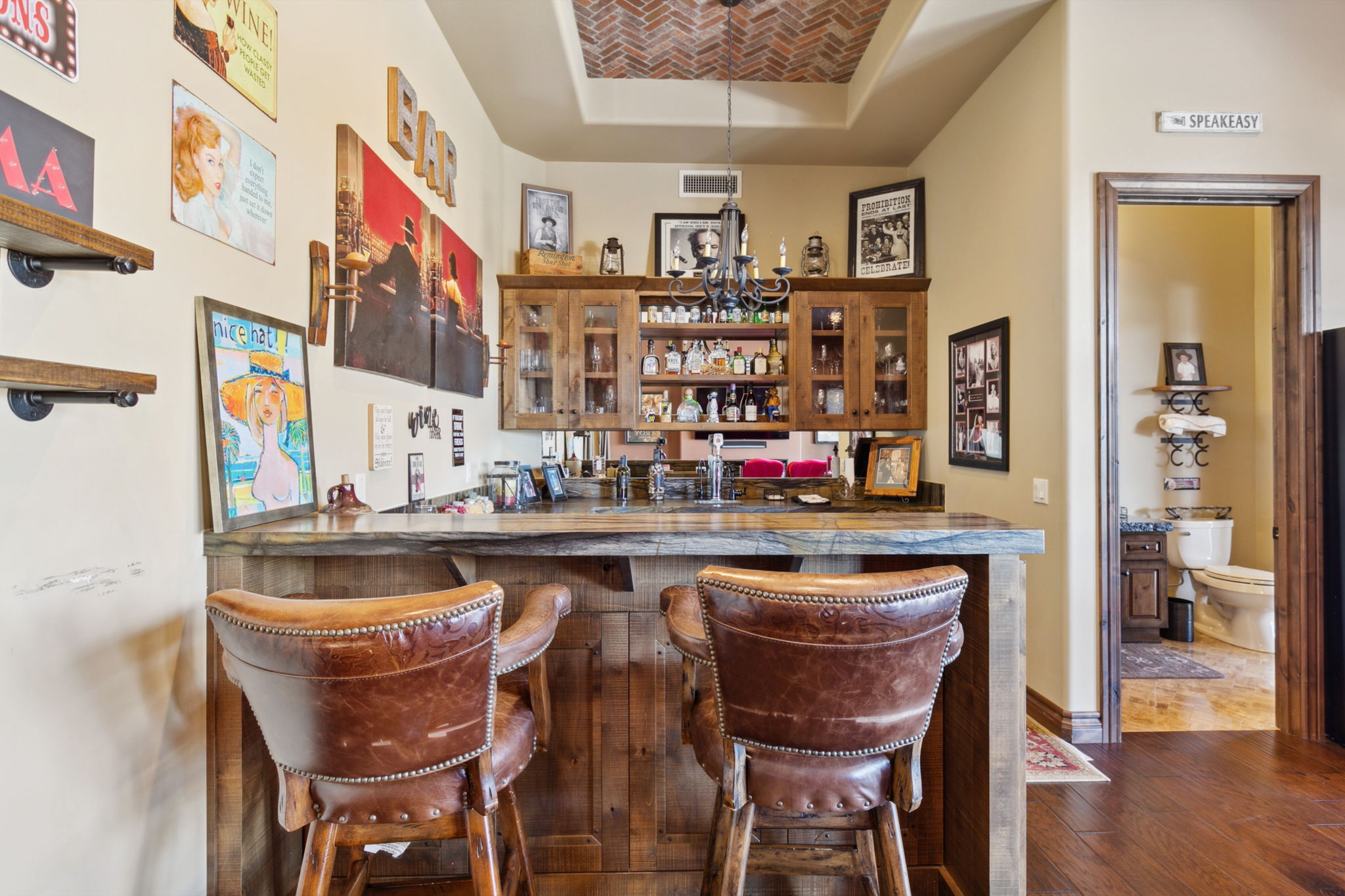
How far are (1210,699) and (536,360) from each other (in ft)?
13.1

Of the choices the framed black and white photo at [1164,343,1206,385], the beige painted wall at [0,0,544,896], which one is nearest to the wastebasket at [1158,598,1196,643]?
the framed black and white photo at [1164,343,1206,385]

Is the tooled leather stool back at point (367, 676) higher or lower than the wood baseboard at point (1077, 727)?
higher

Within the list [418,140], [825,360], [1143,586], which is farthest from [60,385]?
[1143,586]

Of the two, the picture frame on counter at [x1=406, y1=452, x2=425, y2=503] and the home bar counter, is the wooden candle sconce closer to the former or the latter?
the home bar counter

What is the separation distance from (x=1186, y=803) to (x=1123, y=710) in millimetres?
889

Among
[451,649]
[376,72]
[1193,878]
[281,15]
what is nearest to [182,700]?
[451,649]

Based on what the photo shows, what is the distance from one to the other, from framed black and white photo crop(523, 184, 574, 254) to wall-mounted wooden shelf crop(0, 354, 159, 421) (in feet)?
10.6

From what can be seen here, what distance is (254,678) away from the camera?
3.39 ft

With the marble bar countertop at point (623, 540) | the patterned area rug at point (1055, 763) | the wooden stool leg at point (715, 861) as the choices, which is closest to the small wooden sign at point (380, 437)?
the marble bar countertop at point (623, 540)

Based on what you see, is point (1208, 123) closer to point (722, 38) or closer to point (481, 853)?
point (722, 38)

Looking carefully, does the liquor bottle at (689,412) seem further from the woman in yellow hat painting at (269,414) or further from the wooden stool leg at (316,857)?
the wooden stool leg at (316,857)

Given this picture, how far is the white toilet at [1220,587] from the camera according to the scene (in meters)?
3.80

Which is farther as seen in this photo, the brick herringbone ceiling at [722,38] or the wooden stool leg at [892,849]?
the brick herringbone ceiling at [722,38]

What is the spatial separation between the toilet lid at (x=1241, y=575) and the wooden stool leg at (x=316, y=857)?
4732mm
